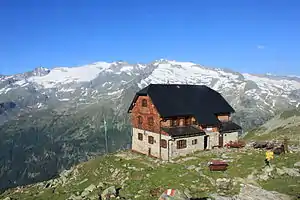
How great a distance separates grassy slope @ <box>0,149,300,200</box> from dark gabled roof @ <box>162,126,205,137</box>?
3.82 metres

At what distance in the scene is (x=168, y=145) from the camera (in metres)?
56.6

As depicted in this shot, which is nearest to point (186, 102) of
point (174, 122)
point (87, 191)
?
point (174, 122)

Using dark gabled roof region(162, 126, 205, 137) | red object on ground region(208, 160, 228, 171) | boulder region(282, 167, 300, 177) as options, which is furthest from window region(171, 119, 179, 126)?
boulder region(282, 167, 300, 177)

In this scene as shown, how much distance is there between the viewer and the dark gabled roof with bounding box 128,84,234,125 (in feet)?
198

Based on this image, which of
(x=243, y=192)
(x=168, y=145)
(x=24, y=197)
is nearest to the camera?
(x=243, y=192)

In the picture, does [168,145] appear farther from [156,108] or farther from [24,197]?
[24,197]

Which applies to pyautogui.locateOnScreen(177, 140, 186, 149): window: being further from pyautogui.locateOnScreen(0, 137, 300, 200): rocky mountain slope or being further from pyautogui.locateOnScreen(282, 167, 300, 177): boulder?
→ pyautogui.locateOnScreen(282, 167, 300, 177): boulder

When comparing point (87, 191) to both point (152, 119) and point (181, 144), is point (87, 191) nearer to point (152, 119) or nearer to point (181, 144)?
point (181, 144)

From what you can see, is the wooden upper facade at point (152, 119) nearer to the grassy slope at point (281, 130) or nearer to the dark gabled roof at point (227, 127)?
the dark gabled roof at point (227, 127)

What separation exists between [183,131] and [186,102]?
712cm

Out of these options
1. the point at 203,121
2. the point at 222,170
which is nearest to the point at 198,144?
the point at 203,121

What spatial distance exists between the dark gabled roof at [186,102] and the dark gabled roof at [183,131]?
1856mm

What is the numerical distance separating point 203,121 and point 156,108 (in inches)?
353

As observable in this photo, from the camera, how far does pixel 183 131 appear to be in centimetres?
5859
